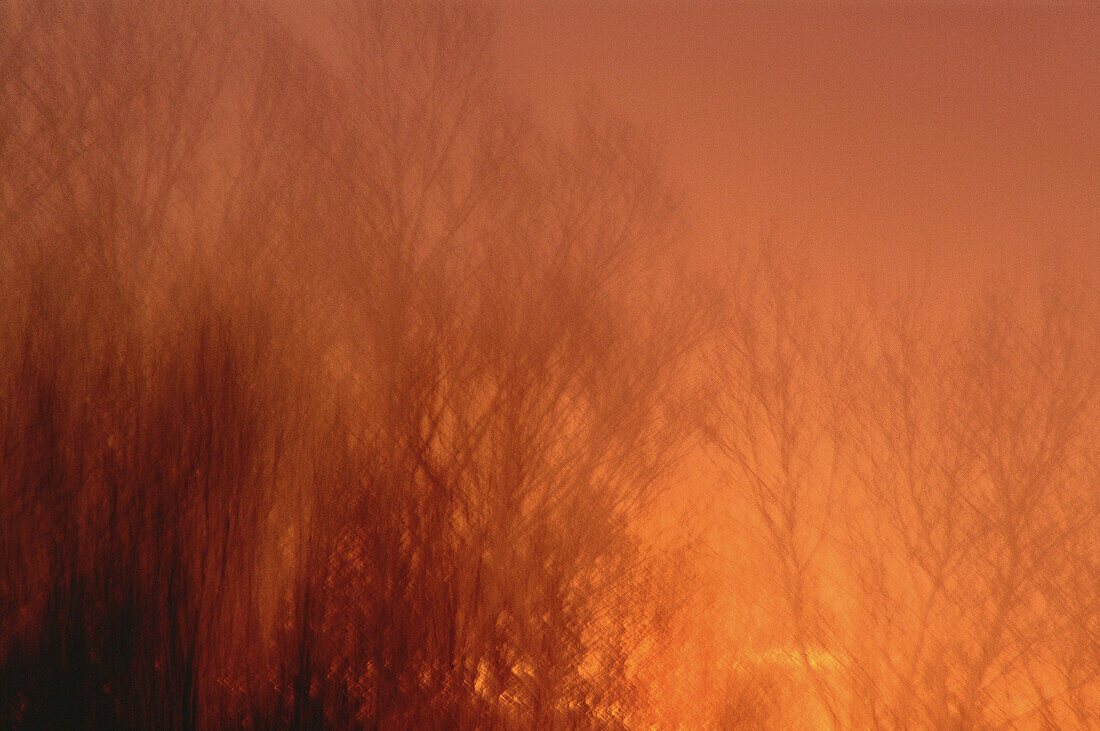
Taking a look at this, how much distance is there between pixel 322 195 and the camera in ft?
16.5

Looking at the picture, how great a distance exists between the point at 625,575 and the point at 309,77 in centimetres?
297

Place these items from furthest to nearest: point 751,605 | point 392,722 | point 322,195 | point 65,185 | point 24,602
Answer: point 751,605, point 322,195, point 392,722, point 65,185, point 24,602

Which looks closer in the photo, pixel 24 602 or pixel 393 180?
pixel 24 602

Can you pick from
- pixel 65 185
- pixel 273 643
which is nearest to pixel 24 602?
pixel 273 643

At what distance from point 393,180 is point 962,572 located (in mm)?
3881

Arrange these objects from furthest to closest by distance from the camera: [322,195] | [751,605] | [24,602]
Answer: [751,605], [322,195], [24,602]

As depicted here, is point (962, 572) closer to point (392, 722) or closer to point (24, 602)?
point (392, 722)

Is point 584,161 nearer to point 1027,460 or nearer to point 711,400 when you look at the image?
point 711,400

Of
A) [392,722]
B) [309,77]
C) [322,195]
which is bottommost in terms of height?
[392,722]

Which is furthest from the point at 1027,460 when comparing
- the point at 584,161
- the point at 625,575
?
the point at 584,161

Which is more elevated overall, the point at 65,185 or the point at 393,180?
the point at 393,180

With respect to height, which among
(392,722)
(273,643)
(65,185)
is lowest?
(392,722)

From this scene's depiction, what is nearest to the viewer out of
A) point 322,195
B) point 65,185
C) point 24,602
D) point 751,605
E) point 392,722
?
point 24,602

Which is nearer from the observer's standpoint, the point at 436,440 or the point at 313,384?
the point at 313,384
